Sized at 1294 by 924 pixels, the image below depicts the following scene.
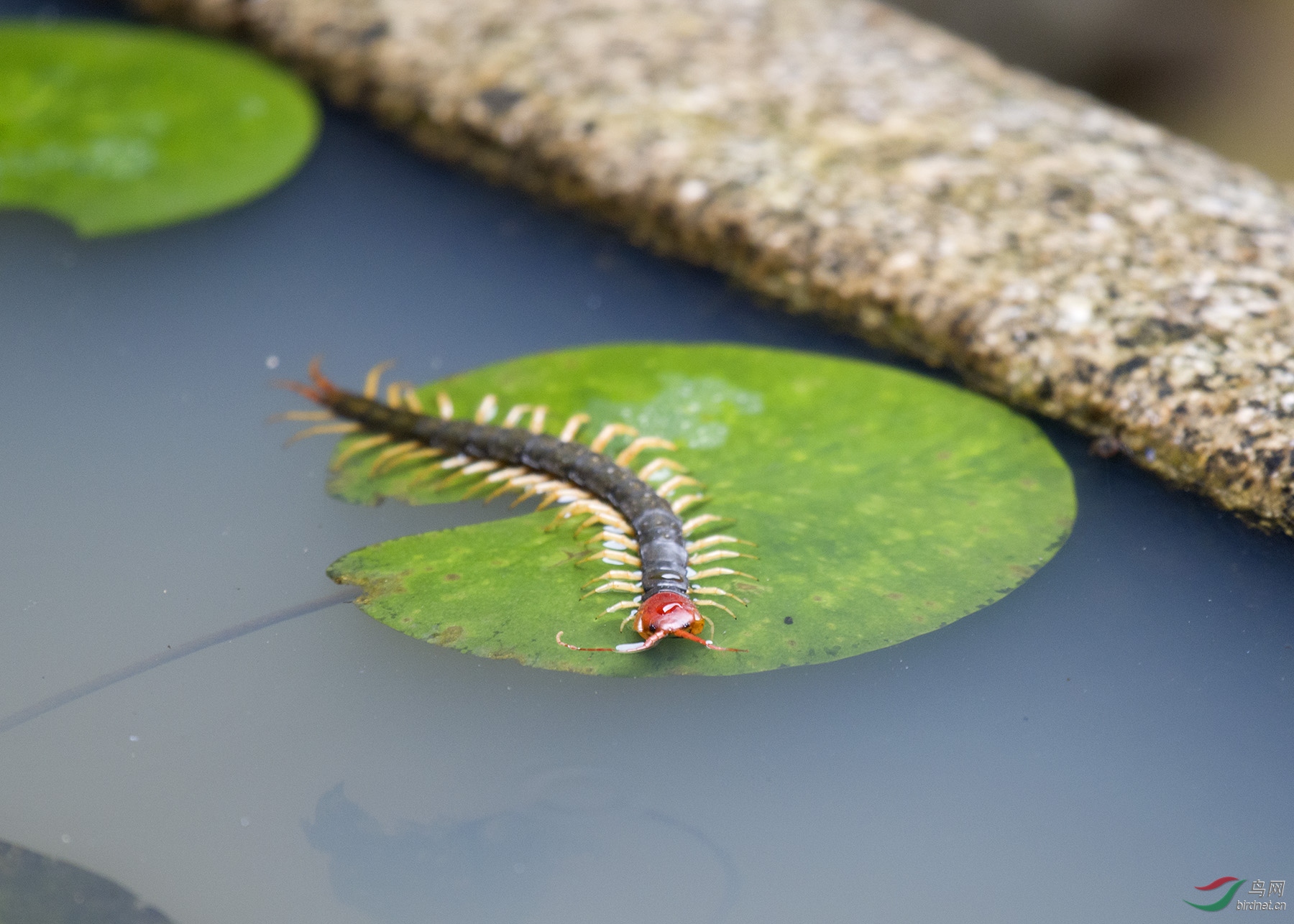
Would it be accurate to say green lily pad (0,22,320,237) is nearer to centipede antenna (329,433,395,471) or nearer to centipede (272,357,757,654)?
centipede (272,357,757,654)

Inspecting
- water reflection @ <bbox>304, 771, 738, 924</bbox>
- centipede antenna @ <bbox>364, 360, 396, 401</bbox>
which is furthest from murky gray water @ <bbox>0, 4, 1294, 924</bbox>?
centipede antenna @ <bbox>364, 360, 396, 401</bbox>

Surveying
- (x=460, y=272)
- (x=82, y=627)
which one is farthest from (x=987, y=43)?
(x=82, y=627)

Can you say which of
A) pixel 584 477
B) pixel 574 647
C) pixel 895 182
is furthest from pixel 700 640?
pixel 895 182

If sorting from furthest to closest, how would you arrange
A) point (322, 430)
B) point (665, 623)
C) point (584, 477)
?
point (322, 430) → point (584, 477) → point (665, 623)

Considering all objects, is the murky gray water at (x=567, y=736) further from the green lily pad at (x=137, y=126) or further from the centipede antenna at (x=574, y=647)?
the green lily pad at (x=137, y=126)

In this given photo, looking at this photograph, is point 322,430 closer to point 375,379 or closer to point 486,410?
point 375,379

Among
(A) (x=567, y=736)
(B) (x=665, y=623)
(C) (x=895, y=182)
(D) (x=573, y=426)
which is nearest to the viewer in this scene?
(B) (x=665, y=623)

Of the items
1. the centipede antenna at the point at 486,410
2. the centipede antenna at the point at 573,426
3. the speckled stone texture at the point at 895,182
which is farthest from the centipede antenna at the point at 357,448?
the speckled stone texture at the point at 895,182
